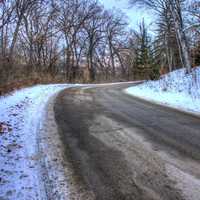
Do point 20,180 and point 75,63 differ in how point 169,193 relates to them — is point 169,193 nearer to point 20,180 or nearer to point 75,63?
point 20,180

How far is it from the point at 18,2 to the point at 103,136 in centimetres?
1383

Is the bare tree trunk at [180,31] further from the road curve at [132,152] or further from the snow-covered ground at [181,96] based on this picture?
the road curve at [132,152]

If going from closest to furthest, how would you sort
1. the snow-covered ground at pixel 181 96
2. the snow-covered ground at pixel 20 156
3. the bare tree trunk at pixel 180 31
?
the snow-covered ground at pixel 20 156
the snow-covered ground at pixel 181 96
the bare tree trunk at pixel 180 31

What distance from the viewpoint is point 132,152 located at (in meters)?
3.94

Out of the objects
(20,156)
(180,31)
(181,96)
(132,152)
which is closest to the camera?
(20,156)

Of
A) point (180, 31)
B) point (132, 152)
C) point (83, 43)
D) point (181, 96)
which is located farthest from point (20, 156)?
point (83, 43)

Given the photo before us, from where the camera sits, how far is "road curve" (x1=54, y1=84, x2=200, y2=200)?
9.25 ft

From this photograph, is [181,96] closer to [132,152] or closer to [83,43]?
[132,152]

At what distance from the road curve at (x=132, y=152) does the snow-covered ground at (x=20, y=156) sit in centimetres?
57

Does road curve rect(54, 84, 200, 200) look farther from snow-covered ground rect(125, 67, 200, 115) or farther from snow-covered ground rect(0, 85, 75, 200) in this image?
snow-covered ground rect(125, 67, 200, 115)

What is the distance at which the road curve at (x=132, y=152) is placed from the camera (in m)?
2.82

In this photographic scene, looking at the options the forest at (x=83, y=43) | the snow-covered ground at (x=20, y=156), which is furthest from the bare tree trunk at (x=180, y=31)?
the snow-covered ground at (x=20, y=156)

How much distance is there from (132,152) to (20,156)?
1.89m

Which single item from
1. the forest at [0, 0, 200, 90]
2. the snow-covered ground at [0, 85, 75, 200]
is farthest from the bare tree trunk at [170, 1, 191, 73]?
the snow-covered ground at [0, 85, 75, 200]
